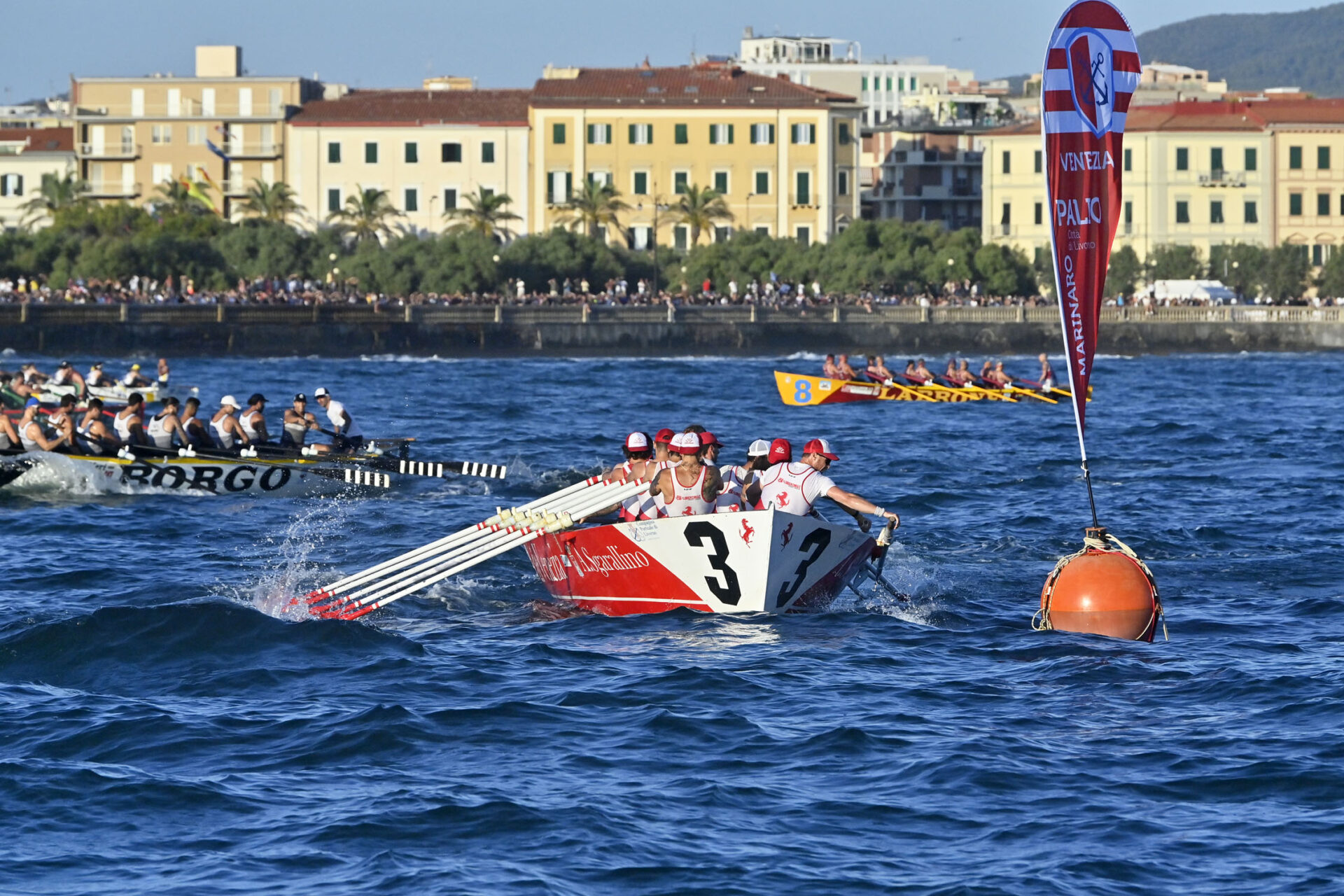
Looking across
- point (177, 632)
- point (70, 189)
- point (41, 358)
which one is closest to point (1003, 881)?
point (177, 632)

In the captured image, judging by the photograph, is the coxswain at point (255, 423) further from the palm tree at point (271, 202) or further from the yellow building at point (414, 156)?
the palm tree at point (271, 202)

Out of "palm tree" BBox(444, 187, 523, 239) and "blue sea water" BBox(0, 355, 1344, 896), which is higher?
"palm tree" BBox(444, 187, 523, 239)

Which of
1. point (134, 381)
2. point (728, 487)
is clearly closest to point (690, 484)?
point (728, 487)

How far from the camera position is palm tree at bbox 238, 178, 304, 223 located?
102 meters

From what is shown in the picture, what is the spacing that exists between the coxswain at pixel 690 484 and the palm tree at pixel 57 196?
92488 mm

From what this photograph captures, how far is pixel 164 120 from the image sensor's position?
366ft

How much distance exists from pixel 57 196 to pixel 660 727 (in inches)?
3925

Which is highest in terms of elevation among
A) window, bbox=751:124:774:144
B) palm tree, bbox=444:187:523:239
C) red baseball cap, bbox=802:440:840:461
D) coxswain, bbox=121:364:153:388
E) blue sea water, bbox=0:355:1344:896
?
window, bbox=751:124:774:144

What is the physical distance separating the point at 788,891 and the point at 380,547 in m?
14.3

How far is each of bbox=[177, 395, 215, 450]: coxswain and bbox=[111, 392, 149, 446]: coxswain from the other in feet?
1.96

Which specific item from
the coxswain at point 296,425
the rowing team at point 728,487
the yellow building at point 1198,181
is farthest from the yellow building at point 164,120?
the rowing team at point 728,487

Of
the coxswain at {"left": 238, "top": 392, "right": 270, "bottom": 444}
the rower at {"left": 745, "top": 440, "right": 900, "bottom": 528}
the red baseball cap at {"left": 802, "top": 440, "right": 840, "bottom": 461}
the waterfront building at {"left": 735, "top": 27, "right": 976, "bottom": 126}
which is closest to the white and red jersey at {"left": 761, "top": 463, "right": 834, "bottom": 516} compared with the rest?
the rower at {"left": 745, "top": 440, "right": 900, "bottom": 528}

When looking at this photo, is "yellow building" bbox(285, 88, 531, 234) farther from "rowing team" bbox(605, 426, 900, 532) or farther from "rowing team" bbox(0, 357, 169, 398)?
"rowing team" bbox(605, 426, 900, 532)

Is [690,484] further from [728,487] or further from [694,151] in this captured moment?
[694,151]
